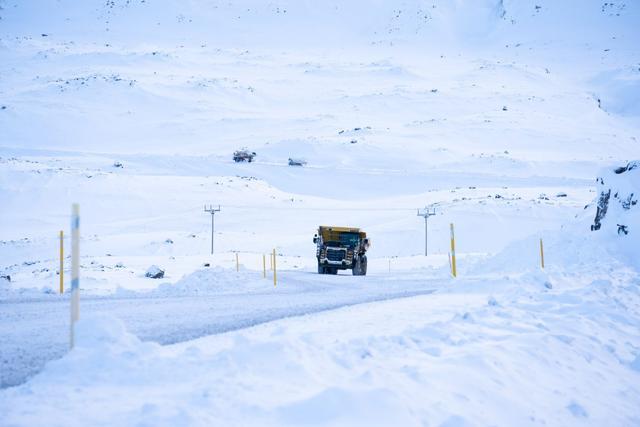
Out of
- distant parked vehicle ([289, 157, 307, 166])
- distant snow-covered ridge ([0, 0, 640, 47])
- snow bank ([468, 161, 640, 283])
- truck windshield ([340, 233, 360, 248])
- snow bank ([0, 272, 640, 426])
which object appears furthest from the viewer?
distant snow-covered ridge ([0, 0, 640, 47])

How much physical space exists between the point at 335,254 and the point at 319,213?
36244mm

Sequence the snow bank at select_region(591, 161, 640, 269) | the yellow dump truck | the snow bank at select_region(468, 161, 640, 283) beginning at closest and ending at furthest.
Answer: the snow bank at select_region(468, 161, 640, 283)
the snow bank at select_region(591, 161, 640, 269)
the yellow dump truck

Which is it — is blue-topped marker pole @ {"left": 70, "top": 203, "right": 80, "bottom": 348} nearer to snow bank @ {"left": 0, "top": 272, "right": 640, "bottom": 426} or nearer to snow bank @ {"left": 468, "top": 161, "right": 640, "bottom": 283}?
snow bank @ {"left": 0, "top": 272, "right": 640, "bottom": 426}

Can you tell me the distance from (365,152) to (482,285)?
264 ft

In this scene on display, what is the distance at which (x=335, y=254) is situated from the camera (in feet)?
107

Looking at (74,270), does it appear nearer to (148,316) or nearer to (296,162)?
(148,316)

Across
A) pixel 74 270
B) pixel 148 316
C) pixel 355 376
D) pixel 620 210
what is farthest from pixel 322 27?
pixel 355 376

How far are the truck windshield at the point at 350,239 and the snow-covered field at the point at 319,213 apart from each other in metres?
2.38

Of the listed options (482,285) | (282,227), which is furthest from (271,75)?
(482,285)

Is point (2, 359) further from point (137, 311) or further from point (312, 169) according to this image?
point (312, 169)

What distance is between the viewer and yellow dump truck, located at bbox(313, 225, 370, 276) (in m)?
32.6

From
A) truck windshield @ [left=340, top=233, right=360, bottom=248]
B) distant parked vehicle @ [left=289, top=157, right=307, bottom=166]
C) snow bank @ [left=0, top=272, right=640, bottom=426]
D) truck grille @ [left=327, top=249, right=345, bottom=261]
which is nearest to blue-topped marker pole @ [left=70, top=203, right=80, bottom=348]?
snow bank @ [left=0, top=272, right=640, bottom=426]

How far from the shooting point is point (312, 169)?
87625 mm

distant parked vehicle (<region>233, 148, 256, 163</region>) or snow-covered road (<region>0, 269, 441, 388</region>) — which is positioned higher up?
distant parked vehicle (<region>233, 148, 256, 163</region>)
